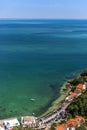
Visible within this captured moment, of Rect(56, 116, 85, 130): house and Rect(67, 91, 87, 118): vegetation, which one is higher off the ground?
Rect(67, 91, 87, 118): vegetation

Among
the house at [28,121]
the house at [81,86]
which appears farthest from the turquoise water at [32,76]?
the house at [81,86]

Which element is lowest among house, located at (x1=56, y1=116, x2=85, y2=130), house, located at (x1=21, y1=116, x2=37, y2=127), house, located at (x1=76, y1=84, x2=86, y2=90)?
house, located at (x1=56, y1=116, x2=85, y2=130)

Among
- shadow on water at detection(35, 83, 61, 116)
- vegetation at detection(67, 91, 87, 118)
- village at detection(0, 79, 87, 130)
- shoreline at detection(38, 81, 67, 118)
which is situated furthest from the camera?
shadow on water at detection(35, 83, 61, 116)

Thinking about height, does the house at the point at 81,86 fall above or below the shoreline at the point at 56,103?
above

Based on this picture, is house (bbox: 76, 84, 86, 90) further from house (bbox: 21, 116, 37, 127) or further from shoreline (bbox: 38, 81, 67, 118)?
house (bbox: 21, 116, 37, 127)

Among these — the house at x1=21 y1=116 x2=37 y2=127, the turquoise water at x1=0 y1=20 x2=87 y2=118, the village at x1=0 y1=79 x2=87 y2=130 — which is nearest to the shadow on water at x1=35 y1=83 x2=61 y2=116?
the turquoise water at x1=0 y1=20 x2=87 y2=118

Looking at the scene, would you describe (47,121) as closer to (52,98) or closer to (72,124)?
(72,124)

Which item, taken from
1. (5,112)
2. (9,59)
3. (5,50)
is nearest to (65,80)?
(5,112)

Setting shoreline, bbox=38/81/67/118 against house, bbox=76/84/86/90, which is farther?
house, bbox=76/84/86/90

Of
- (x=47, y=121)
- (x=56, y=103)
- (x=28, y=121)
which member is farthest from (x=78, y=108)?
(x=28, y=121)

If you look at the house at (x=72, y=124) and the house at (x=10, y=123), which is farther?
the house at (x=10, y=123)

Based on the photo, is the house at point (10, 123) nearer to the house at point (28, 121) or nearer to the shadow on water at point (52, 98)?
the house at point (28, 121)
